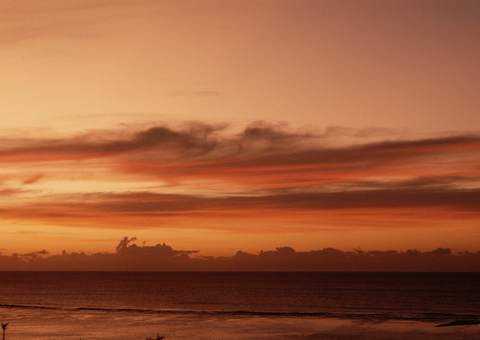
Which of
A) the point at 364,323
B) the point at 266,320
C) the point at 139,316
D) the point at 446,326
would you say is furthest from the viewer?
the point at 139,316

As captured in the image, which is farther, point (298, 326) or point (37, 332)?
point (298, 326)

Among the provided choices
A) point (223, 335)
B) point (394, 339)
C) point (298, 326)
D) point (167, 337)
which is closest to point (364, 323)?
point (298, 326)

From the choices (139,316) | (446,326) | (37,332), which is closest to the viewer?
(37,332)

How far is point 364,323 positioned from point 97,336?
128ft

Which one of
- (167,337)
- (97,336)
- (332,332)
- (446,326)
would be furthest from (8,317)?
(446,326)

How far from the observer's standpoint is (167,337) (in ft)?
191

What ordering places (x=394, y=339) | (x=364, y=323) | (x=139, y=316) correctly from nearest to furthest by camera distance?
(x=394, y=339), (x=364, y=323), (x=139, y=316)

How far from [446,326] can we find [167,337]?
126ft

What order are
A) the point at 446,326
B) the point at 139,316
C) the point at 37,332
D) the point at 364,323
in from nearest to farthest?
the point at 37,332 → the point at 446,326 → the point at 364,323 → the point at 139,316

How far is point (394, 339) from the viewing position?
56.9m

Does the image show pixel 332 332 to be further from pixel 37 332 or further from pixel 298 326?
pixel 37 332

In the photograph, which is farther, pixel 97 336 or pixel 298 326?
pixel 298 326

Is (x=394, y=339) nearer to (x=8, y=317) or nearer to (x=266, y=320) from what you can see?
→ (x=266, y=320)

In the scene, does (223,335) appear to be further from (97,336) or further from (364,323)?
(364,323)
